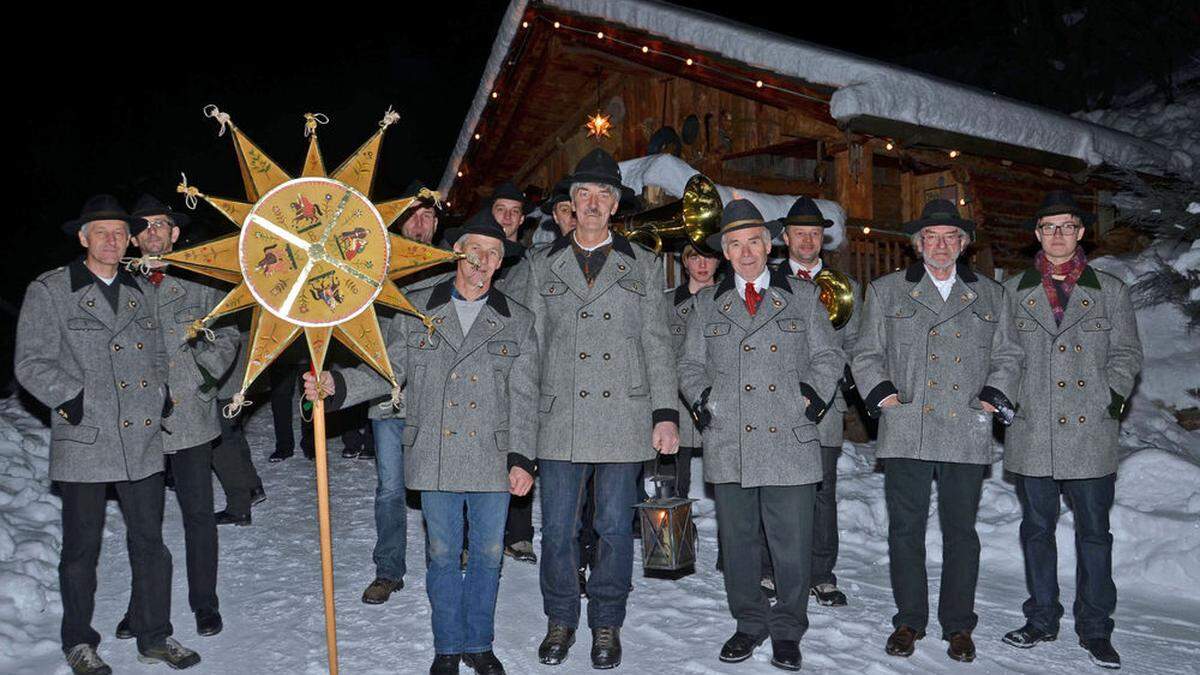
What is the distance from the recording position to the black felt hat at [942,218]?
5711mm

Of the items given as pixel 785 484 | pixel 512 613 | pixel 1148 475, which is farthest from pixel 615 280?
pixel 1148 475

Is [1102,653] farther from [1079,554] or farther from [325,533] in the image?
[325,533]

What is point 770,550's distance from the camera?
5445 mm

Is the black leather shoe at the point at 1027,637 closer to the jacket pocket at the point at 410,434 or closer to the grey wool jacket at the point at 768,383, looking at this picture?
the grey wool jacket at the point at 768,383

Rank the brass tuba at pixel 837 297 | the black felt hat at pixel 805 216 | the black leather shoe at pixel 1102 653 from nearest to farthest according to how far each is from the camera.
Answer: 1. the black leather shoe at pixel 1102 653
2. the black felt hat at pixel 805 216
3. the brass tuba at pixel 837 297

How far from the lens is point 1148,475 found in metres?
8.19

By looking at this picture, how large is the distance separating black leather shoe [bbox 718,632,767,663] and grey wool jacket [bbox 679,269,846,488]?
2.76ft

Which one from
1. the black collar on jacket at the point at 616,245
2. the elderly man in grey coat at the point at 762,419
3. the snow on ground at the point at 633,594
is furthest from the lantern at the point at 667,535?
the black collar on jacket at the point at 616,245

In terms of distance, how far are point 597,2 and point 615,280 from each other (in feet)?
26.1

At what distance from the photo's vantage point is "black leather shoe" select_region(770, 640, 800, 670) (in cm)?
521

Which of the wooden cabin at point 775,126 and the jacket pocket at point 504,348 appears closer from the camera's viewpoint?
the jacket pocket at point 504,348

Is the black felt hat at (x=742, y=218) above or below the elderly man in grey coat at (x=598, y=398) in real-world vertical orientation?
above

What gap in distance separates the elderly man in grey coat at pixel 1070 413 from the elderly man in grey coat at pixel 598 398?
7.38ft

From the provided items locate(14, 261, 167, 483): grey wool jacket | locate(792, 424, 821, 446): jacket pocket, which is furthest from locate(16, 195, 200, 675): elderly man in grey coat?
locate(792, 424, 821, 446): jacket pocket
